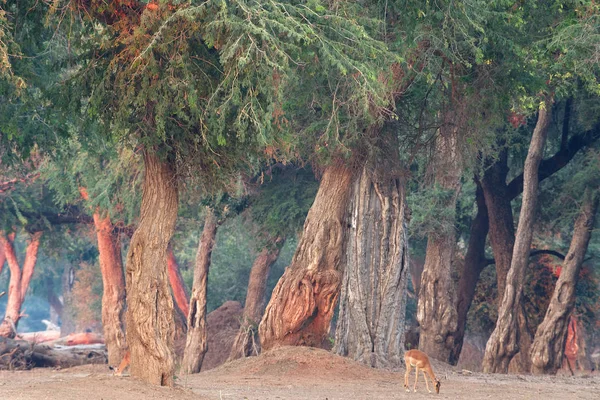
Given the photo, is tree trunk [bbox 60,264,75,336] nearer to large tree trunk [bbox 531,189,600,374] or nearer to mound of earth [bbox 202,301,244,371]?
mound of earth [bbox 202,301,244,371]

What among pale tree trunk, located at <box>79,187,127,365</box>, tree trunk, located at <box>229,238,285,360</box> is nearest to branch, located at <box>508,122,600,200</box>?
tree trunk, located at <box>229,238,285,360</box>

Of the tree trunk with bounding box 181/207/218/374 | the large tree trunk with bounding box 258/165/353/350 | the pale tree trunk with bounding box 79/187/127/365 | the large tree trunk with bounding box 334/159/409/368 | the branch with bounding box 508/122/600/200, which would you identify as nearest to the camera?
the large tree trunk with bounding box 258/165/353/350

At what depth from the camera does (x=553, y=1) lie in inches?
722

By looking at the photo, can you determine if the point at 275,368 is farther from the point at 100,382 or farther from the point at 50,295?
the point at 50,295

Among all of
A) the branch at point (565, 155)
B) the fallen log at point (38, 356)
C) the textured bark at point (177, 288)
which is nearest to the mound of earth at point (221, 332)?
the textured bark at point (177, 288)

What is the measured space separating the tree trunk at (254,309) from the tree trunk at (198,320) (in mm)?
1159

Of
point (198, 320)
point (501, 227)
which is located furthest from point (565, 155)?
point (198, 320)

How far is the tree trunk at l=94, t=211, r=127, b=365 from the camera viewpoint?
96.8 ft

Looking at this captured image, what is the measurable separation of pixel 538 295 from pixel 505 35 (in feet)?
56.7

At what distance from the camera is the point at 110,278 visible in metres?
31.1

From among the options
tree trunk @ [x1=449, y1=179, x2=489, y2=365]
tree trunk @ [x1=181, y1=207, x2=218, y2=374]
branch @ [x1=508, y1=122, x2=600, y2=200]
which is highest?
branch @ [x1=508, y1=122, x2=600, y2=200]

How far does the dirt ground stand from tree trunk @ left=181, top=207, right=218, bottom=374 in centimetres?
908

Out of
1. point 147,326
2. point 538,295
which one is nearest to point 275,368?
point 147,326

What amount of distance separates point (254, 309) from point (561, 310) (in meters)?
11.3
